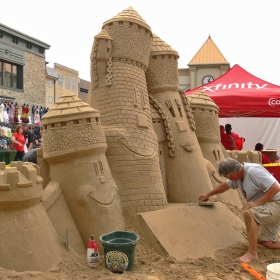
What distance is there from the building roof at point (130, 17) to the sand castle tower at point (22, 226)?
2183mm

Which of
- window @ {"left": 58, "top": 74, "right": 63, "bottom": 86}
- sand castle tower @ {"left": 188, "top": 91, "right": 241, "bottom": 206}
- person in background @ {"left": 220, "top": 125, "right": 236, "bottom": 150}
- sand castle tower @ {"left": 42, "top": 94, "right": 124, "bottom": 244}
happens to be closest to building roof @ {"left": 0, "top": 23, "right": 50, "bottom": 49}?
window @ {"left": 58, "top": 74, "right": 63, "bottom": 86}

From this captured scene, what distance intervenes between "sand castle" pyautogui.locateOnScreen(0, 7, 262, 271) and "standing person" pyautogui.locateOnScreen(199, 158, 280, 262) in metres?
0.89

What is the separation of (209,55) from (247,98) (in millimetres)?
13614

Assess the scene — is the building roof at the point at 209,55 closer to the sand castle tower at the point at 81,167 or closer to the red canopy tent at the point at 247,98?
the red canopy tent at the point at 247,98

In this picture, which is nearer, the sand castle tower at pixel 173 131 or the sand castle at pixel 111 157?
the sand castle at pixel 111 157

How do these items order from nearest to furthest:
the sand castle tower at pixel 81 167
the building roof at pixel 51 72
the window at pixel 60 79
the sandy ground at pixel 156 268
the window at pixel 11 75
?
the sandy ground at pixel 156 268 → the sand castle tower at pixel 81 167 → the window at pixel 11 75 → the building roof at pixel 51 72 → the window at pixel 60 79

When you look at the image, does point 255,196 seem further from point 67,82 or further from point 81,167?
point 67,82

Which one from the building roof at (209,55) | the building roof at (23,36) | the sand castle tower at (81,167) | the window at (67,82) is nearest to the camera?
the sand castle tower at (81,167)

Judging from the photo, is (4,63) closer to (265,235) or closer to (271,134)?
(271,134)

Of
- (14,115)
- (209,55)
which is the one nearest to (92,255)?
(14,115)

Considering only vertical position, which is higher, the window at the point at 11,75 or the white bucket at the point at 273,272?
the window at the point at 11,75

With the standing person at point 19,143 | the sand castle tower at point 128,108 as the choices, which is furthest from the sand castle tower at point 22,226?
the standing person at point 19,143

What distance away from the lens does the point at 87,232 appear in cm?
354

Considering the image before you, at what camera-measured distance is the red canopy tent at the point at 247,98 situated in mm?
8125
